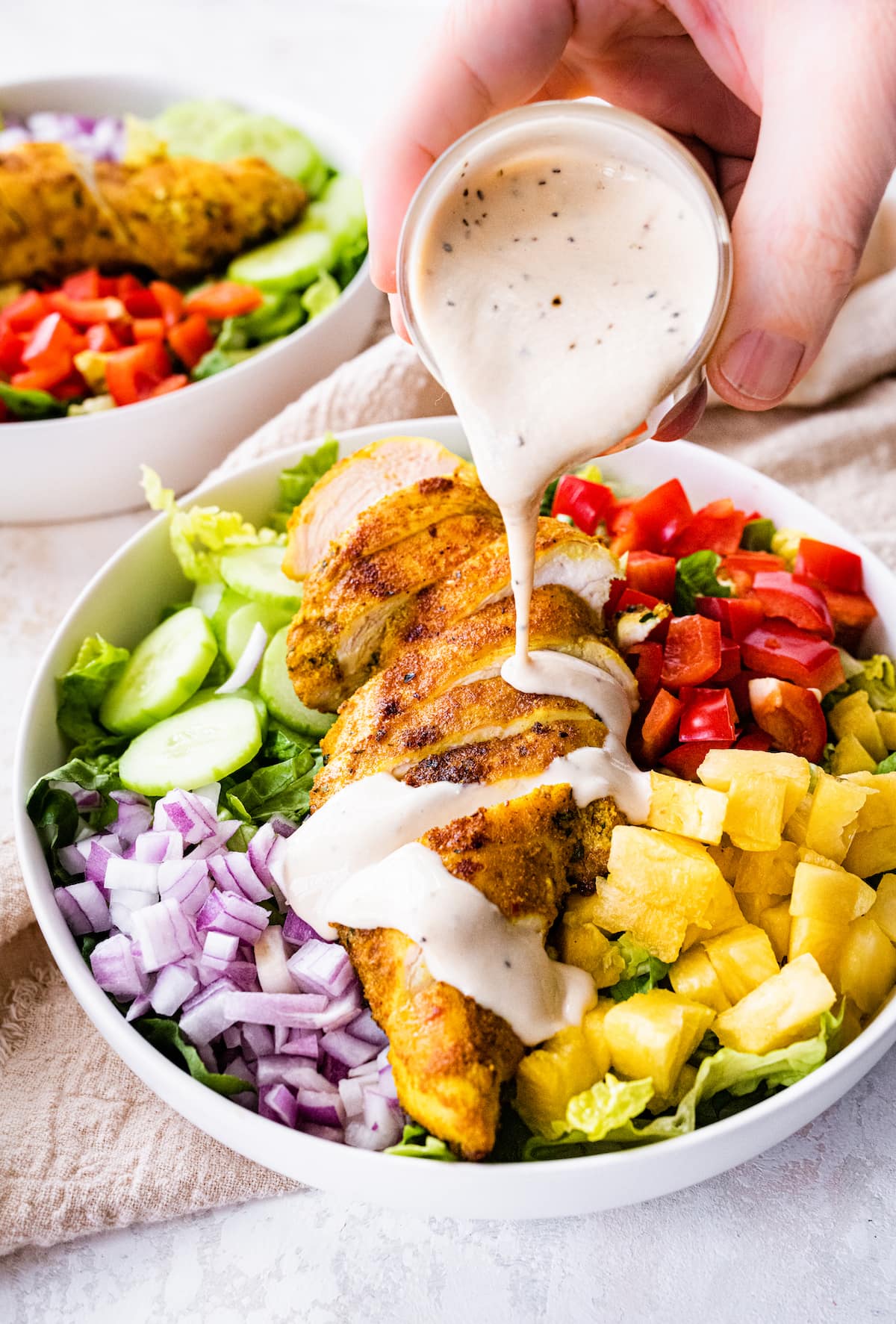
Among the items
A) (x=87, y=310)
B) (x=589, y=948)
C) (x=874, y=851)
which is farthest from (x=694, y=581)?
A: (x=87, y=310)

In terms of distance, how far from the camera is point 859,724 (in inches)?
124

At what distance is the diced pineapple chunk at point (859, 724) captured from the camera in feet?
10.3

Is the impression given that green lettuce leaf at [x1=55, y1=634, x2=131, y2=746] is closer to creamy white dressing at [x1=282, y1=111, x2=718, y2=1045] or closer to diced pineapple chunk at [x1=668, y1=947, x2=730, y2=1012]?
creamy white dressing at [x1=282, y1=111, x2=718, y2=1045]

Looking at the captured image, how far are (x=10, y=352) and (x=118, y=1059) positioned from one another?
111 inches

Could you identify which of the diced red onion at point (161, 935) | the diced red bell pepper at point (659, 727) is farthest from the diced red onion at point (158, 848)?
the diced red bell pepper at point (659, 727)

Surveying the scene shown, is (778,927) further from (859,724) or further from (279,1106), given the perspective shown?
(279,1106)

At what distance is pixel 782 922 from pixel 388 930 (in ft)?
2.83

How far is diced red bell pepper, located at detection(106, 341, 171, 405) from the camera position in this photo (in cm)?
444

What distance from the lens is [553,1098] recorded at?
2.44m

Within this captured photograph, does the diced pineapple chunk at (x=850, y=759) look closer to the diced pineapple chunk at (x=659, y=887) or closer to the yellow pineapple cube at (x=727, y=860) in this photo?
the yellow pineapple cube at (x=727, y=860)

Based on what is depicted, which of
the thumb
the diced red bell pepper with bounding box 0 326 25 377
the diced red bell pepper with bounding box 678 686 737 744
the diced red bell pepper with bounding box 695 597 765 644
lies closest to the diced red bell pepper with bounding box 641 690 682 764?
the diced red bell pepper with bounding box 678 686 737 744

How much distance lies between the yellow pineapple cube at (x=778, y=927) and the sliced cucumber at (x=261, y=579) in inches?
60.8

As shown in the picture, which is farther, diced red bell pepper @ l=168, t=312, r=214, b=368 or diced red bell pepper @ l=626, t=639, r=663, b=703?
diced red bell pepper @ l=168, t=312, r=214, b=368

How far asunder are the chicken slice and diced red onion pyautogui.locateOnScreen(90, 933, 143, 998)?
114cm
